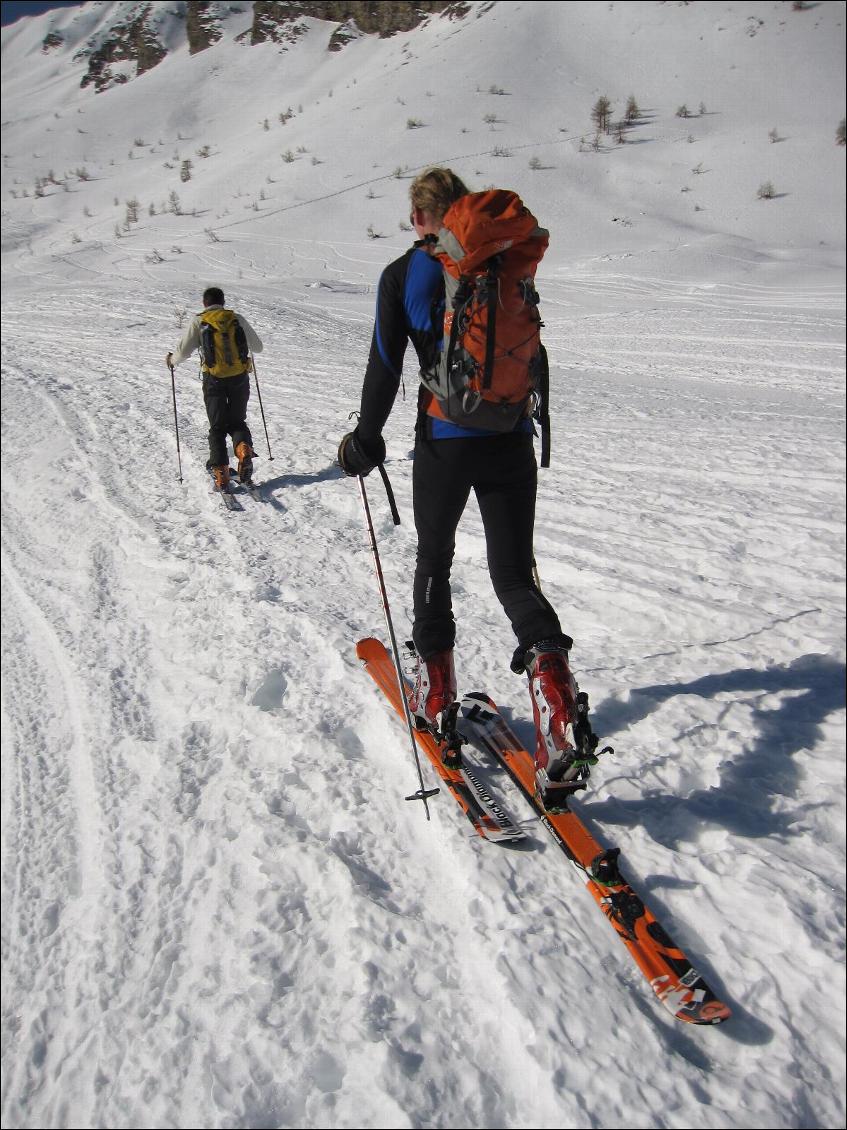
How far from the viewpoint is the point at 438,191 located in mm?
2227

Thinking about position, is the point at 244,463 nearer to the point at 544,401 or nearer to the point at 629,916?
the point at 544,401

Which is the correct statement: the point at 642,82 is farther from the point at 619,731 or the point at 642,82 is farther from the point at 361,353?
the point at 619,731

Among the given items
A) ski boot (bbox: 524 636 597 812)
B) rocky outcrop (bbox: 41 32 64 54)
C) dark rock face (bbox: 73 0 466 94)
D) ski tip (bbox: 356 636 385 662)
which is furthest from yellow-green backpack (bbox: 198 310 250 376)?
rocky outcrop (bbox: 41 32 64 54)

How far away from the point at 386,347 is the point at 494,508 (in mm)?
650

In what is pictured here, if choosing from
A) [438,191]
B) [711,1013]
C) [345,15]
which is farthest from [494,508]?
[345,15]

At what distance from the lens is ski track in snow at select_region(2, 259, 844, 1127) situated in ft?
5.91

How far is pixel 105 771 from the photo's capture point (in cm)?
316

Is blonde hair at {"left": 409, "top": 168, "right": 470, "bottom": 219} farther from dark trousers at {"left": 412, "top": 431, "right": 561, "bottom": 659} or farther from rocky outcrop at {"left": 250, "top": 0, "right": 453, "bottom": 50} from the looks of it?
rocky outcrop at {"left": 250, "top": 0, "right": 453, "bottom": 50}

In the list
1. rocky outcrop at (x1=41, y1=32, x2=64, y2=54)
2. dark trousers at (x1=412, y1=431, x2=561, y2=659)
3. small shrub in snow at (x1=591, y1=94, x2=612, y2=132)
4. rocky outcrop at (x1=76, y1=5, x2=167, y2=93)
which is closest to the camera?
dark trousers at (x1=412, y1=431, x2=561, y2=659)

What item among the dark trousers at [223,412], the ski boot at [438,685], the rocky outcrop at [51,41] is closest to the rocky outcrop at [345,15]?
the rocky outcrop at [51,41]

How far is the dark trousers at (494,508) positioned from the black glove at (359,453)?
6.2 inches

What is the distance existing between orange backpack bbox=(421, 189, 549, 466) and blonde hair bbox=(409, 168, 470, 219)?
4.0 inches

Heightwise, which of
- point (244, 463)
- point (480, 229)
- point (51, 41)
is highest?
point (51, 41)

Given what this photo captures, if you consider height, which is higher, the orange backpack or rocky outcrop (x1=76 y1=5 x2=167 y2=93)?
rocky outcrop (x1=76 y1=5 x2=167 y2=93)
